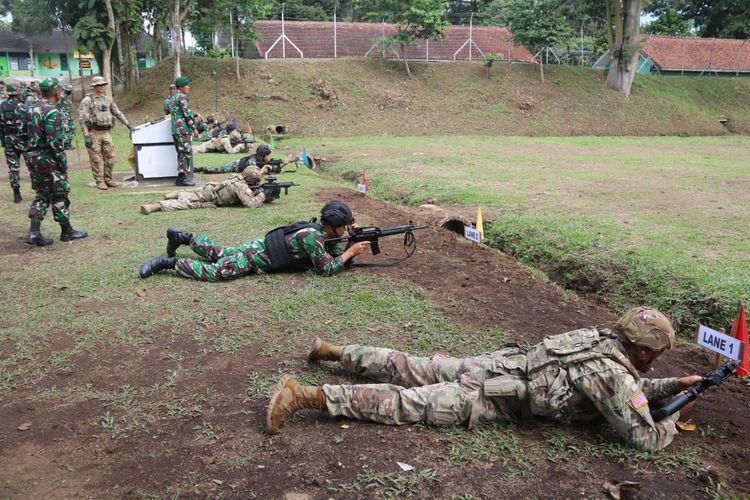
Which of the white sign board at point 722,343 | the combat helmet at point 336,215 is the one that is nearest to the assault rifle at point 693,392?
the white sign board at point 722,343

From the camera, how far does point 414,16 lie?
2761cm

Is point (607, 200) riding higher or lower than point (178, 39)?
lower

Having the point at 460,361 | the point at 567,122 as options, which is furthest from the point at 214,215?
the point at 567,122

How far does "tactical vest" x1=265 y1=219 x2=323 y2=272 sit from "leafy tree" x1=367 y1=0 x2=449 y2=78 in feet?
77.9

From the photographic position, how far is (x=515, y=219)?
8.78 meters

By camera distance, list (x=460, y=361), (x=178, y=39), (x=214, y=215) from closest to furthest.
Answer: (x=460, y=361)
(x=214, y=215)
(x=178, y=39)

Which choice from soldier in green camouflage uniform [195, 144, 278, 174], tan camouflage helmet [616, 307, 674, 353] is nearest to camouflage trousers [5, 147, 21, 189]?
soldier in green camouflage uniform [195, 144, 278, 174]

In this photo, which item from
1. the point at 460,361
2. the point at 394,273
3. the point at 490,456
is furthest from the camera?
the point at 394,273

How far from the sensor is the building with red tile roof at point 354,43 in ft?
111

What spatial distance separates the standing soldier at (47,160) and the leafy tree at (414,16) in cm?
2245

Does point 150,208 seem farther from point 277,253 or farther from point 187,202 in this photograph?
point 277,253

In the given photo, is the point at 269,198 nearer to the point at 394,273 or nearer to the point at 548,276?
the point at 394,273

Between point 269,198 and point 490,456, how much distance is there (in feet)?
25.8

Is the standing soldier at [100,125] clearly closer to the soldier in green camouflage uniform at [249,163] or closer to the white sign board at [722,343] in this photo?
the soldier in green camouflage uniform at [249,163]
